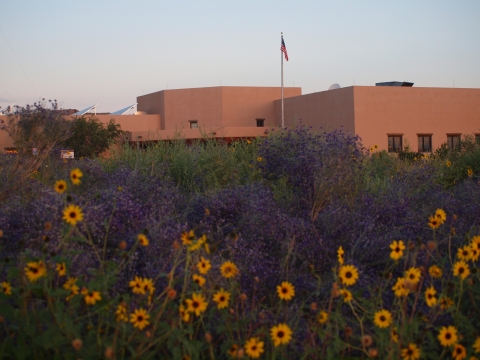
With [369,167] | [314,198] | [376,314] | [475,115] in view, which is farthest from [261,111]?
[376,314]

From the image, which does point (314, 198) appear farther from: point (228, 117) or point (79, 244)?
point (228, 117)

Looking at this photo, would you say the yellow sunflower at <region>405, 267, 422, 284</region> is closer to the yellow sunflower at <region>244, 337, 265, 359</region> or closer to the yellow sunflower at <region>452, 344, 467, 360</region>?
the yellow sunflower at <region>452, 344, 467, 360</region>

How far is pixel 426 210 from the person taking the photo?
530cm

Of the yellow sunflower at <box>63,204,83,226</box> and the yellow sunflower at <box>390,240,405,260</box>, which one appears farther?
the yellow sunflower at <box>390,240,405,260</box>

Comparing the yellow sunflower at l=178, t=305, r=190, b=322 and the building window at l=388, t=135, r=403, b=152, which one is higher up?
the building window at l=388, t=135, r=403, b=152

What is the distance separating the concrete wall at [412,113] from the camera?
32219 millimetres

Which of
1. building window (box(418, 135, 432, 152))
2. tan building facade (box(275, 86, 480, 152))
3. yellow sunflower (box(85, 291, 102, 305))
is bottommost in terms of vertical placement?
yellow sunflower (box(85, 291, 102, 305))

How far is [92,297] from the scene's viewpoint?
9.11ft

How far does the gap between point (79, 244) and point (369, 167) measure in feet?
15.9

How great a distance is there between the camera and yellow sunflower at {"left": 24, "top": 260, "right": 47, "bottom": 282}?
2752mm

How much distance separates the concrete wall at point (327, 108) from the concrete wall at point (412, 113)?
0.52 meters

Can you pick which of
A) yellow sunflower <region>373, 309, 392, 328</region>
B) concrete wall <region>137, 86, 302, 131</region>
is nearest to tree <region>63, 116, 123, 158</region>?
concrete wall <region>137, 86, 302, 131</region>

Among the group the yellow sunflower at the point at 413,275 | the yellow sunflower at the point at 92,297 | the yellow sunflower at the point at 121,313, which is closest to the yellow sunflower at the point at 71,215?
the yellow sunflower at the point at 92,297

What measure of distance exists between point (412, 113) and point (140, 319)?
105ft
